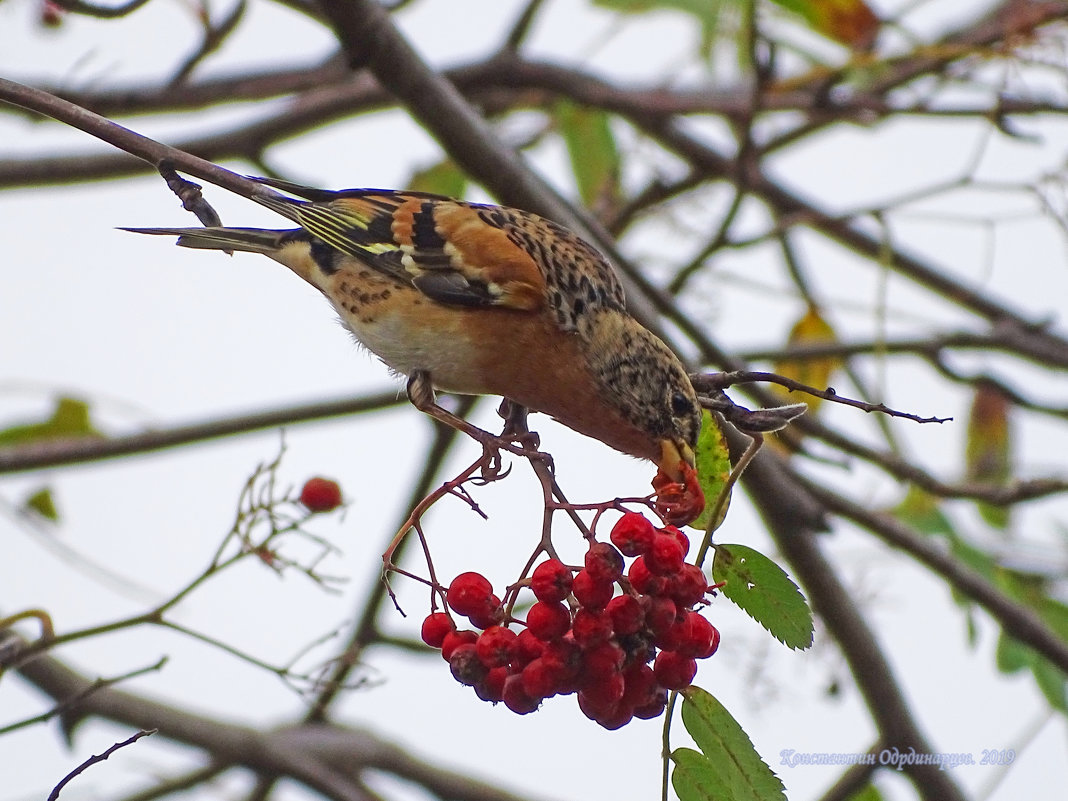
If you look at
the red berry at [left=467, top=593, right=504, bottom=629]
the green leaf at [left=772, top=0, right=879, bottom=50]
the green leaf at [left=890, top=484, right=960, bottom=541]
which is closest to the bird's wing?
the red berry at [left=467, top=593, right=504, bottom=629]

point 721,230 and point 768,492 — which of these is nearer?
point 768,492

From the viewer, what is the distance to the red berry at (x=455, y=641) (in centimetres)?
229

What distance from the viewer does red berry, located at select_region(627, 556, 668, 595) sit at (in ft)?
7.06

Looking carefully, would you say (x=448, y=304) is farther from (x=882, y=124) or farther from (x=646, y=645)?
(x=882, y=124)

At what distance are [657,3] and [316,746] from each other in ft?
10.5

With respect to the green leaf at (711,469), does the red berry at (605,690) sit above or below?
below

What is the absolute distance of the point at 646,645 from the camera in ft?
7.13

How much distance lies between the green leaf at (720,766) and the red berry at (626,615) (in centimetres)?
21

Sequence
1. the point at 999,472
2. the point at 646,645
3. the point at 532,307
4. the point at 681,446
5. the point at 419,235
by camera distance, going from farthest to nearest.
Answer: the point at 999,472
the point at 419,235
the point at 532,307
the point at 681,446
the point at 646,645

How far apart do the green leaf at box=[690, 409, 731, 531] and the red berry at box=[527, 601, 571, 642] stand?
32cm

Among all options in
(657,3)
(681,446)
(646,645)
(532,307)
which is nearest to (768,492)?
(681,446)

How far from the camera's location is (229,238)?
3.44 meters

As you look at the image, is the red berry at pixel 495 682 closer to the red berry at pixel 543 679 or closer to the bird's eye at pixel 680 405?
the red berry at pixel 543 679

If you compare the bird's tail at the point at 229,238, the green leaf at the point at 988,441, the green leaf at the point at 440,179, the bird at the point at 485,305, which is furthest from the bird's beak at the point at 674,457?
the green leaf at the point at 988,441
